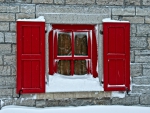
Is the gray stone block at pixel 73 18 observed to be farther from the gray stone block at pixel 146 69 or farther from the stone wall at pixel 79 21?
the gray stone block at pixel 146 69

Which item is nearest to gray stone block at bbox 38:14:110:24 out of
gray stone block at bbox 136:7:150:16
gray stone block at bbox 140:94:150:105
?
gray stone block at bbox 136:7:150:16

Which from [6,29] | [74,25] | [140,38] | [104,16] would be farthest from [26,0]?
[140,38]

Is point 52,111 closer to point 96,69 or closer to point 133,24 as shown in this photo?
point 96,69

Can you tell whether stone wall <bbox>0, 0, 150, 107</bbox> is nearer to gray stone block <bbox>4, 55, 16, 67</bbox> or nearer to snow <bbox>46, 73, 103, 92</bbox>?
gray stone block <bbox>4, 55, 16, 67</bbox>

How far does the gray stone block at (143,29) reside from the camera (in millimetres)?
5303

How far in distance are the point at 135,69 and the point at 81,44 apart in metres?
1.09

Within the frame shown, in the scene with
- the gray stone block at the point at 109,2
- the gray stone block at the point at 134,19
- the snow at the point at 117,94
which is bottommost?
the snow at the point at 117,94

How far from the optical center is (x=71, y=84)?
5.07m

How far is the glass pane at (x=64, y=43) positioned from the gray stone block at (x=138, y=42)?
3.77ft

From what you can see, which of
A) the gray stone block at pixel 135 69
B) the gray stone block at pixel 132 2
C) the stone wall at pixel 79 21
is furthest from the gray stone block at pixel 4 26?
the gray stone block at pixel 135 69

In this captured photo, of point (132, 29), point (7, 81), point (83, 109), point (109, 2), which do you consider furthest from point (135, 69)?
point (7, 81)

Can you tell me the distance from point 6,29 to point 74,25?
1194 millimetres

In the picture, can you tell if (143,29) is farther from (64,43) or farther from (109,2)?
(64,43)

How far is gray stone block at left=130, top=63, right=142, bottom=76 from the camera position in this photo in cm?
527
